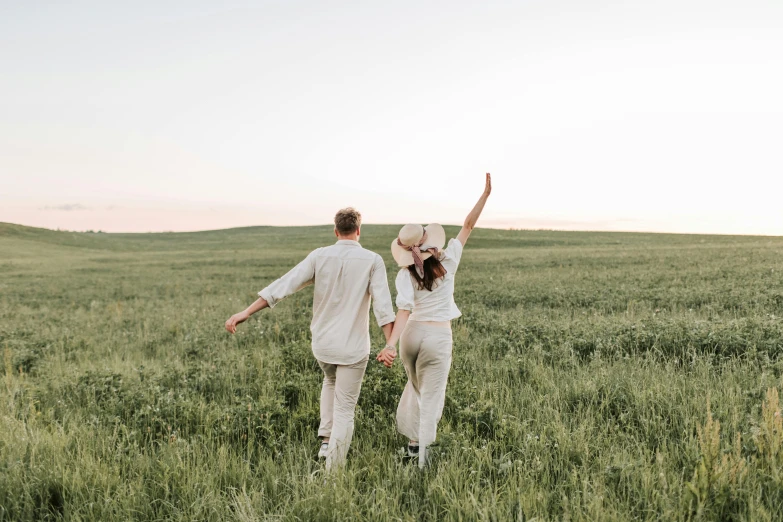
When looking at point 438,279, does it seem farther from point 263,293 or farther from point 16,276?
point 16,276

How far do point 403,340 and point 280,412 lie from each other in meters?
1.88

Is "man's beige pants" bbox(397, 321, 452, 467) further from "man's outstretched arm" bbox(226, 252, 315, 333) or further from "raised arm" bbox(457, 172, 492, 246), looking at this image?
"man's outstretched arm" bbox(226, 252, 315, 333)

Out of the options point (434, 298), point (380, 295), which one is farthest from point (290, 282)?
point (434, 298)

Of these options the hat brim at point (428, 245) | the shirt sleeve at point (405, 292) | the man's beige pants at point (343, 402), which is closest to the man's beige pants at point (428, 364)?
the shirt sleeve at point (405, 292)

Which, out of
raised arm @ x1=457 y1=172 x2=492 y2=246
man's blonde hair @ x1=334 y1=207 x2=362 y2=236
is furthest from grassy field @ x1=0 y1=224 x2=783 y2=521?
man's blonde hair @ x1=334 y1=207 x2=362 y2=236

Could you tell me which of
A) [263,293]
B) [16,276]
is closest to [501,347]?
[263,293]

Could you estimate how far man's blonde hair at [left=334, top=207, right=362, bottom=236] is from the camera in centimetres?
451

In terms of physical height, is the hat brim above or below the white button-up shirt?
above

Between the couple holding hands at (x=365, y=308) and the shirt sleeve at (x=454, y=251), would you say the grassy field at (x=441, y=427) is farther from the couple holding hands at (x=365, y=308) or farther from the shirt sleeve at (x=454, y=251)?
the shirt sleeve at (x=454, y=251)

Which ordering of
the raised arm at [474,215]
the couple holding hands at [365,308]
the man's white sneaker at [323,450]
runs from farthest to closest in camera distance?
the raised arm at [474,215] < the man's white sneaker at [323,450] < the couple holding hands at [365,308]

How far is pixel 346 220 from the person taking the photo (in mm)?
4504

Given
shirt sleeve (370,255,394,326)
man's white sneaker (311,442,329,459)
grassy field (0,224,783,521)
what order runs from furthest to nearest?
1. man's white sneaker (311,442,329,459)
2. shirt sleeve (370,255,394,326)
3. grassy field (0,224,783,521)

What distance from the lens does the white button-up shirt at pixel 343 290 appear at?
14.7 ft

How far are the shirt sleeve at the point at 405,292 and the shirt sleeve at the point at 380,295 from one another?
104 millimetres
